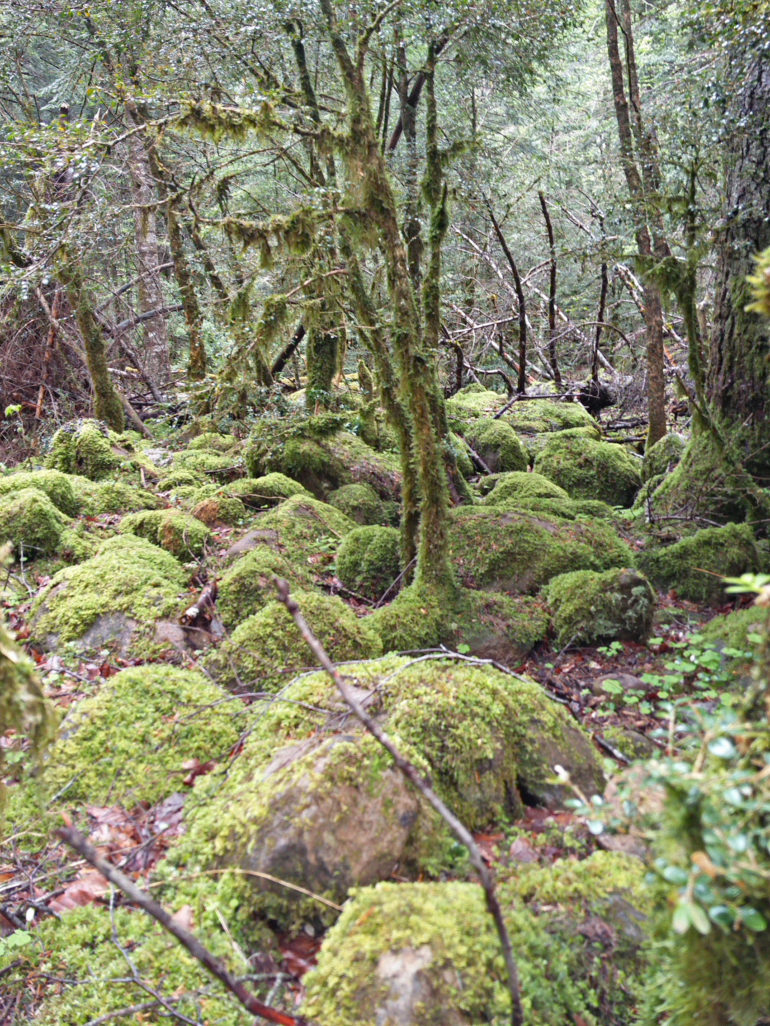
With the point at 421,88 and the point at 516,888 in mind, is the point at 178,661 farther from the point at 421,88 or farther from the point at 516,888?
the point at 421,88

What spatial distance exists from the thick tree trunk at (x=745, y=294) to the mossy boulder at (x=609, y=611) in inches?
83.7

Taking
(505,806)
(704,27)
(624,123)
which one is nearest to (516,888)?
(505,806)

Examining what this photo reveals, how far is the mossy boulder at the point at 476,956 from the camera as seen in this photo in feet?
6.44

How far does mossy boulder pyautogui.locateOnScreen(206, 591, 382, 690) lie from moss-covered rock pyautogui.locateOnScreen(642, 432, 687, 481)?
4708mm

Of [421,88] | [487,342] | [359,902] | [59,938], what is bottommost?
[59,938]

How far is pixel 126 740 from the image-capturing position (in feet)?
10.9

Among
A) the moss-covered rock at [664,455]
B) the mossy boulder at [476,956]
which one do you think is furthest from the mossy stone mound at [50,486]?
the moss-covered rock at [664,455]

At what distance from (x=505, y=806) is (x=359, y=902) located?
912 mm

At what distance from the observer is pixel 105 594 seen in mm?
4645

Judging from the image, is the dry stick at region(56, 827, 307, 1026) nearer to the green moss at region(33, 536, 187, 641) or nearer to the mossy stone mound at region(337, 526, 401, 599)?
the green moss at region(33, 536, 187, 641)

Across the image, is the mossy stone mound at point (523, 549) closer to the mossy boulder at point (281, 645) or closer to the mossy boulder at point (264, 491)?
the mossy boulder at point (281, 645)

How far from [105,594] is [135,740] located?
1608mm

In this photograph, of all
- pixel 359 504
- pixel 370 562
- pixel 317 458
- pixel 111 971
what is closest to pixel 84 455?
pixel 317 458

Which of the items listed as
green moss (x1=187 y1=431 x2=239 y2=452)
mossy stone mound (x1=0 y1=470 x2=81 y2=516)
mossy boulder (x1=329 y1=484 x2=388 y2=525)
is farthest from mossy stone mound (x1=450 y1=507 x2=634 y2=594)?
green moss (x1=187 y1=431 x2=239 y2=452)
